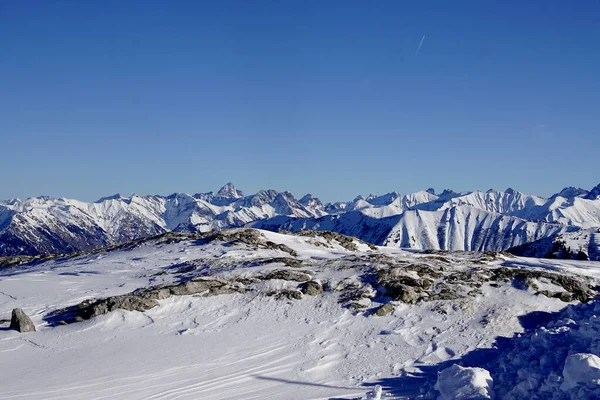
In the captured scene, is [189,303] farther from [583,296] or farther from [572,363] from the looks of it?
[583,296]

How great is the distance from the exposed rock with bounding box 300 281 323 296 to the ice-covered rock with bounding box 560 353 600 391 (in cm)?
1382

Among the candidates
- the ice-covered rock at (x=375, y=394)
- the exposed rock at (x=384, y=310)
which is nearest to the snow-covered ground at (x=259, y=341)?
the exposed rock at (x=384, y=310)

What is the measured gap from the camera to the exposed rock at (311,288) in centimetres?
2494

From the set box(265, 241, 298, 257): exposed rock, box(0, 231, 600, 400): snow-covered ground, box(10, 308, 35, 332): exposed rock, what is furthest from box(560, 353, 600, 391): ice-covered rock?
box(265, 241, 298, 257): exposed rock

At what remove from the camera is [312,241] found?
44938 millimetres

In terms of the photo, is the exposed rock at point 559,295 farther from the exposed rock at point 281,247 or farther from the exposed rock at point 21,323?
the exposed rock at point 21,323

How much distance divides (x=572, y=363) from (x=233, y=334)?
13.2m

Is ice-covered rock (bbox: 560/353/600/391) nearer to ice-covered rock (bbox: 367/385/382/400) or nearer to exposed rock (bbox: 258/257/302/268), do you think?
ice-covered rock (bbox: 367/385/382/400)

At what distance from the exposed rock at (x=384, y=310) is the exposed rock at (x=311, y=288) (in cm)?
366

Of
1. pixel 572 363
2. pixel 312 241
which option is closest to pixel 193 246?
pixel 312 241

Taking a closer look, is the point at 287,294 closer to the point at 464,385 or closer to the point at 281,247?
the point at 464,385

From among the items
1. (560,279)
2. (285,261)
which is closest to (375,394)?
(560,279)

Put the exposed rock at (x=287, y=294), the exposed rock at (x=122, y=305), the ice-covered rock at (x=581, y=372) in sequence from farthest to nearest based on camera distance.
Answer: the exposed rock at (x=287, y=294) → the exposed rock at (x=122, y=305) → the ice-covered rock at (x=581, y=372)

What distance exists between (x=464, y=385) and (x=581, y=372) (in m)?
2.95
